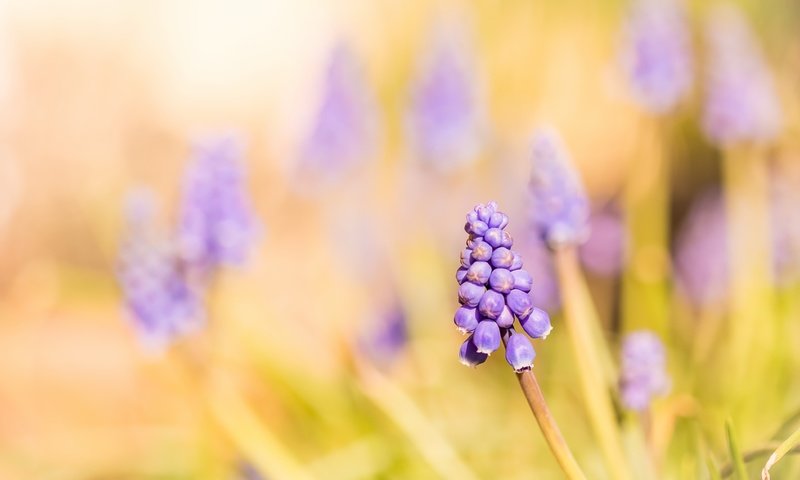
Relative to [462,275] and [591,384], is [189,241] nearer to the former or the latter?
[591,384]

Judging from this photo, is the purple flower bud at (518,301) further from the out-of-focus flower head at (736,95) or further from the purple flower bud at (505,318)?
the out-of-focus flower head at (736,95)

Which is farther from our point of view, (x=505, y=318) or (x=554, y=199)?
(x=554, y=199)

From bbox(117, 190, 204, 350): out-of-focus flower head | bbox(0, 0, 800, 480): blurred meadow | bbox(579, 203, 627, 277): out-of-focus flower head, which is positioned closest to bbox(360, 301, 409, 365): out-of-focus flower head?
bbox(0, 0, 800, 480): blurred meadow

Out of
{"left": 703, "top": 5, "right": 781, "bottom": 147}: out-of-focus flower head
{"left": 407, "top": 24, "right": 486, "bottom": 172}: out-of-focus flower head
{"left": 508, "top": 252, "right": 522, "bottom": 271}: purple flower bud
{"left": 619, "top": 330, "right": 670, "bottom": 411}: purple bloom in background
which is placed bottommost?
{"left": 508, "top": 252, "right": 522, "bottom": 271}: purple flower bud

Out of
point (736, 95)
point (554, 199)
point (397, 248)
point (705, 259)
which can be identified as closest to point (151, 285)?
point (554, 199)

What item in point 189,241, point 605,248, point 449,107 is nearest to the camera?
point 189,241

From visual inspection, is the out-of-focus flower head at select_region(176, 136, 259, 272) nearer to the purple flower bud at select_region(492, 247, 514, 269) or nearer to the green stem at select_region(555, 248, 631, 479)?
the green stem at select_region(555, 248, 631, 479)
